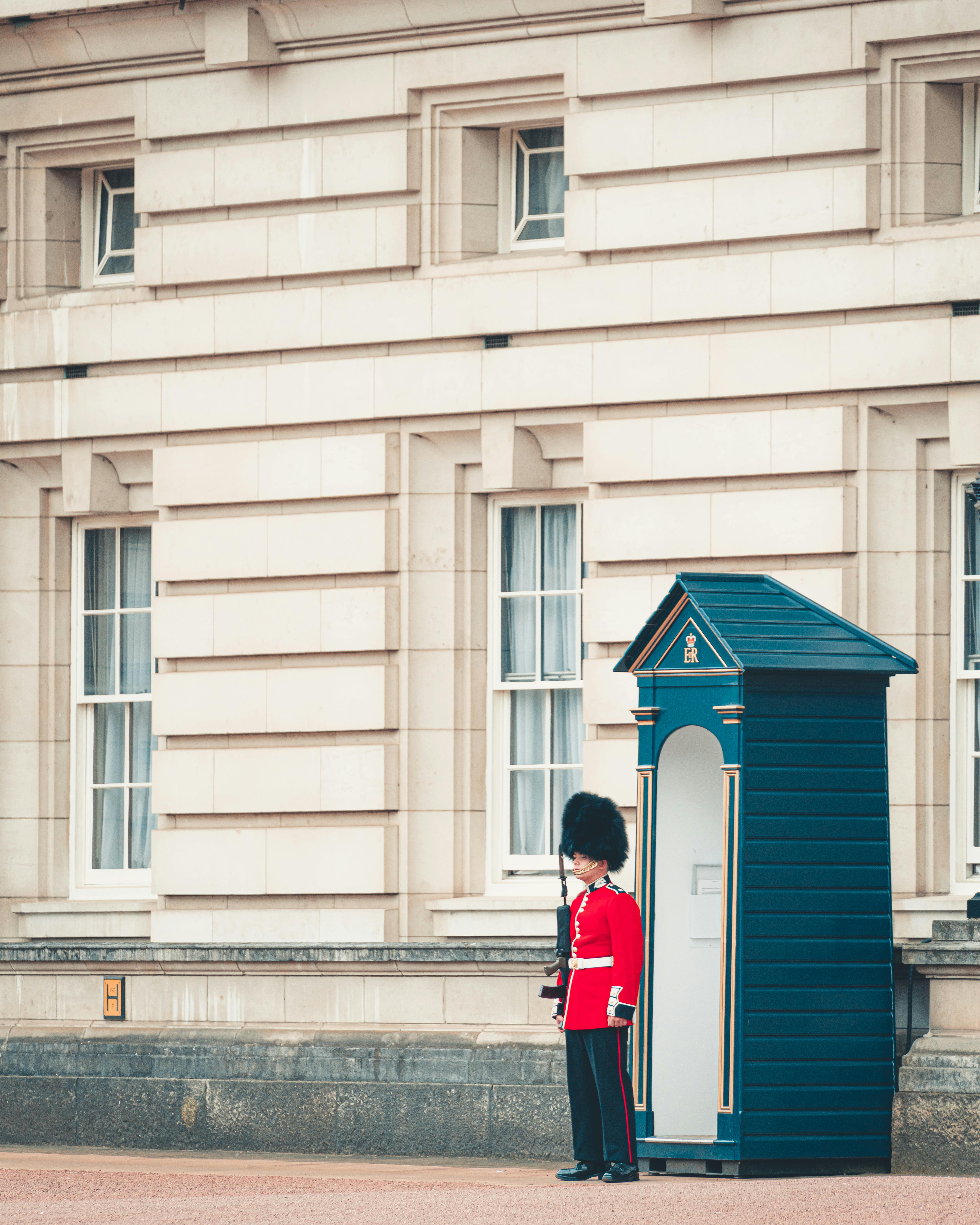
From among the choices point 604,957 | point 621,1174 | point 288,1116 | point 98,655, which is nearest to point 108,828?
point 98,655

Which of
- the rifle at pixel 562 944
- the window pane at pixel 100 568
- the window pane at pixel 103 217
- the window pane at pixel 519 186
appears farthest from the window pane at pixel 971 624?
the window pane at pixel 103 217

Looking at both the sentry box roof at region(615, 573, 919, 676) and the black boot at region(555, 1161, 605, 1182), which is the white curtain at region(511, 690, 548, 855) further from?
the black boot at region(555, 1161, 605, 1182)

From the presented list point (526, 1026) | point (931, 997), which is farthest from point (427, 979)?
point (931, 997)

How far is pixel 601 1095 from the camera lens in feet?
32.1

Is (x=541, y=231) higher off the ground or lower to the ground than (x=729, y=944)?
higher

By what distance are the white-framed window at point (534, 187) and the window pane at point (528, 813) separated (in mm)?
2680

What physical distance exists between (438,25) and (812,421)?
289cm

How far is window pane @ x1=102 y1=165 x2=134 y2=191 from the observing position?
13711 millimetres

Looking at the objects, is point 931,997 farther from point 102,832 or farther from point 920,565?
point 102,832

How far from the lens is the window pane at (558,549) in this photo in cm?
1252

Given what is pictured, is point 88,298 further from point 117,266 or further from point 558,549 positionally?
point 558,549

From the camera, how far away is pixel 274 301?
1280cm

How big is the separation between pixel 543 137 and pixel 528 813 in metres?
3.43

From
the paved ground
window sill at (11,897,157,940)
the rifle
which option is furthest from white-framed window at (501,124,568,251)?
the paved ground
